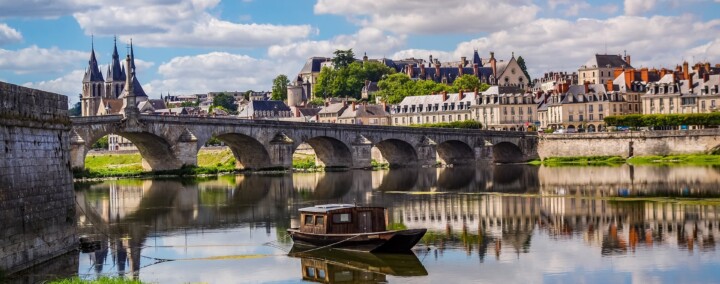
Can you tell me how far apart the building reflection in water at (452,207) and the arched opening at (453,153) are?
25.1 meters

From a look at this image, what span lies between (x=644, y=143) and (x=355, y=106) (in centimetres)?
4611

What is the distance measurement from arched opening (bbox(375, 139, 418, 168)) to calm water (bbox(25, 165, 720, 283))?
30.1 metres

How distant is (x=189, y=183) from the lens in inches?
2613

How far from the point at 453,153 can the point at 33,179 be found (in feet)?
251

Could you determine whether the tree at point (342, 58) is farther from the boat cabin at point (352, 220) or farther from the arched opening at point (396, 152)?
the boat cabin at point (352, 220)

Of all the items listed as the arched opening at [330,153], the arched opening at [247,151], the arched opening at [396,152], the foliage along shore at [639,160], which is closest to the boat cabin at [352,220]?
the arched opening at [247,151]

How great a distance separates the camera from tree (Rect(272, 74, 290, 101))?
616ft

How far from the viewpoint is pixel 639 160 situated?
92.3 meters

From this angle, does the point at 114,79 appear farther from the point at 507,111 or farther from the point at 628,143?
the point at 628,143

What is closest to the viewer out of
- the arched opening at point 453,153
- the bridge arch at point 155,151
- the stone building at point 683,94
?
the bridge arch at point 155,151

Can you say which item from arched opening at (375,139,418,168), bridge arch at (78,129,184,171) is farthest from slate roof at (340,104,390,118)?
bridge arch at (78,129,184,171)

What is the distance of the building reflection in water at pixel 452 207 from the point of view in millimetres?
33562

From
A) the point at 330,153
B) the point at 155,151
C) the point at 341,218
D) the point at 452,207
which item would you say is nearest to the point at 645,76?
the point at 330,153

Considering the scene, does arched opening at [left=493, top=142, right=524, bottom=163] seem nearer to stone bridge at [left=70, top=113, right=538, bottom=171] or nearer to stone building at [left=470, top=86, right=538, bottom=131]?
stone bridge at [left=70, top=113, right=538, bottom=171]
